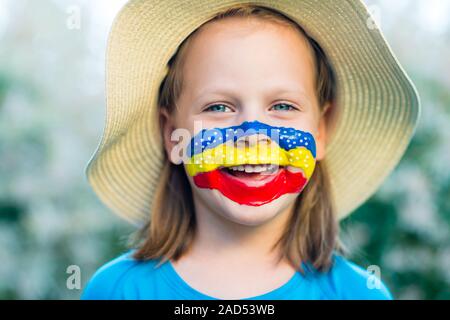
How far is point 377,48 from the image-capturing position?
182cm

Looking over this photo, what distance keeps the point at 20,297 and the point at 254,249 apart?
2027 millimetres

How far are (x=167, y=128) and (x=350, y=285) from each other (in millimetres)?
778

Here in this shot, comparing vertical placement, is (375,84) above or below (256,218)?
above

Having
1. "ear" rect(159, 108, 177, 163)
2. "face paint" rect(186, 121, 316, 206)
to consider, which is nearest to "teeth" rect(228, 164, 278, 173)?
"face paint" rect(186, 121, 316, 206)

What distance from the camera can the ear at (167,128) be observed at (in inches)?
76.7

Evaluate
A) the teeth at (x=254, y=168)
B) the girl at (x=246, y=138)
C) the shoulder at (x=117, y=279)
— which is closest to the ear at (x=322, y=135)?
the girl at (x=246, y=138)

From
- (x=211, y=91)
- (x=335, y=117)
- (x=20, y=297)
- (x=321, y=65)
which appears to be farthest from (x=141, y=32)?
(x=20, y=297)

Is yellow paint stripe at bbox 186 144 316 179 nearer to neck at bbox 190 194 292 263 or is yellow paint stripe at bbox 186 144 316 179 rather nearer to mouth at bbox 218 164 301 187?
mouth at bbox 218 164 301 187

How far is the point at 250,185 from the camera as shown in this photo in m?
1.70

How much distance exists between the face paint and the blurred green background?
1346 millimetres

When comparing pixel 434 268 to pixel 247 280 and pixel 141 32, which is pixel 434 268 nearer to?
pixel 247 280

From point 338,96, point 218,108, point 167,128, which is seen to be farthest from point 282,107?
point 167,128

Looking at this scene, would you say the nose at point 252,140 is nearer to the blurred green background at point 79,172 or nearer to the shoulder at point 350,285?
the shoulder at point 350,285

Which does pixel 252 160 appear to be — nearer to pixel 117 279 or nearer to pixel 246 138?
pixel 246 138
